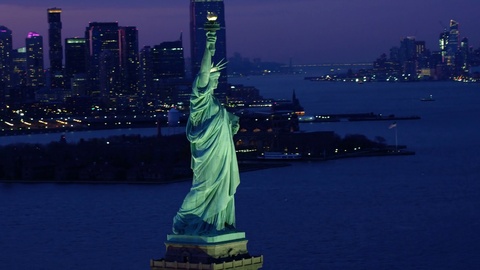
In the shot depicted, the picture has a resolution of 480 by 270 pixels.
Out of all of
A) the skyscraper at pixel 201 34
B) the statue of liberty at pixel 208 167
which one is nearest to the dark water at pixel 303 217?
the statue of liberty at pixel 208 167

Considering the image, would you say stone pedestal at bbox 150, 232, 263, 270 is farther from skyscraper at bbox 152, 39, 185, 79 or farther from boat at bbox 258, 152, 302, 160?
skyscraper at bbox 152, 39, 185, 79

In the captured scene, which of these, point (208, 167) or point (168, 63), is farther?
point (168, 63)

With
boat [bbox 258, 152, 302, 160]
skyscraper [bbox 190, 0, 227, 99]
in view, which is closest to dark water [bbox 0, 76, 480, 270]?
boat [bbox 258, 152, 302, 160]

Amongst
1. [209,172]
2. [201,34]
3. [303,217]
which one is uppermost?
[201,34]

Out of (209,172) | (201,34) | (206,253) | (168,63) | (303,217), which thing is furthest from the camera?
(168,63)

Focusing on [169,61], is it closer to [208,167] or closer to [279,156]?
[279,156]

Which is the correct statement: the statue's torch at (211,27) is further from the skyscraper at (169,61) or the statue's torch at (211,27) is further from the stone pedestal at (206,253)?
the skyscraper at (169,61)

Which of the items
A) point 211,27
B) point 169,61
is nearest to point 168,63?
point 169,61
